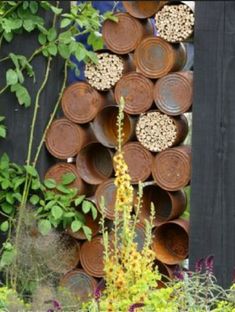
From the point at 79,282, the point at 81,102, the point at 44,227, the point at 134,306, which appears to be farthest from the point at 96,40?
the point at 134,306

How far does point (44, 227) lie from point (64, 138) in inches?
19.9

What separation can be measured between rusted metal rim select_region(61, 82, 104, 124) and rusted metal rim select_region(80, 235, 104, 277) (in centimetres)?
60

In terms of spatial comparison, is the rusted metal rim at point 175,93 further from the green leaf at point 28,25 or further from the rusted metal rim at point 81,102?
the green leaf at point 28,25

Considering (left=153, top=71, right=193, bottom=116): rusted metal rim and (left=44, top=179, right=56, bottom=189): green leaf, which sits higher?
(left=153, top=71, right=193, bottom=116): rusted metal rim

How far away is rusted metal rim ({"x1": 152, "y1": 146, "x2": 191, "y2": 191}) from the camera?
442 cm

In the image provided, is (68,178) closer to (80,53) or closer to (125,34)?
(80,53)

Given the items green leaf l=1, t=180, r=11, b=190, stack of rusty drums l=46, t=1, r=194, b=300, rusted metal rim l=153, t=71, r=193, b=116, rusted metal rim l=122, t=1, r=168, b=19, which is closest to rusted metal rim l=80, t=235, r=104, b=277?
stack of rusty drums l=46, t=1, r=194, b=300

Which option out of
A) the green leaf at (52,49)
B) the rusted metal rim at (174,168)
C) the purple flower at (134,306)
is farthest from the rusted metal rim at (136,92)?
the purple flower at (134,306)

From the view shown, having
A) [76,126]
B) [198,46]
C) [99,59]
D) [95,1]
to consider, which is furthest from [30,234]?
[95,1]

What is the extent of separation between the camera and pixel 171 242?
14.9ft

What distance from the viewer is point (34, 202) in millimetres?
4574

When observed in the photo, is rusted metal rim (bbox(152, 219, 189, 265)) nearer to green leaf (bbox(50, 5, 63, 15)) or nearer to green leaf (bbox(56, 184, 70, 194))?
green leaf (bbox(56, 184, 70, 194))

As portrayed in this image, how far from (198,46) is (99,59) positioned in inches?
20.3

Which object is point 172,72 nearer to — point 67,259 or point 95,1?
point 67,259
